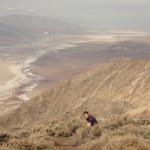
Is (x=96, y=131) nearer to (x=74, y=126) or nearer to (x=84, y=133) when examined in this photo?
(x=84, y=133)

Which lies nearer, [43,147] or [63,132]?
[43,147]

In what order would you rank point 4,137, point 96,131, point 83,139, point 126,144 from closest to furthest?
1. point 126,144
2. point 4,137
3. point 83,139
4. point 96,131

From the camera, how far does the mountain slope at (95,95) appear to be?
43.8m

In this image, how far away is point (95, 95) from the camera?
2025 inches

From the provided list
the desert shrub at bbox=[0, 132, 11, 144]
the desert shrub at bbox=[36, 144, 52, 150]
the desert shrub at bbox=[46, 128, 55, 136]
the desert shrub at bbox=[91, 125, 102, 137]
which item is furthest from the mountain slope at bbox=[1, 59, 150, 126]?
the desert shrub at bbox=[36, 144, 52, 150]

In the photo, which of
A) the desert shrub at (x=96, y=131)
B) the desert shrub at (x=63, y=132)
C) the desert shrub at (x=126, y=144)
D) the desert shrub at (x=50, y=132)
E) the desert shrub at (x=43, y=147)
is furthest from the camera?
the desert shrub at (x=50, y=132)

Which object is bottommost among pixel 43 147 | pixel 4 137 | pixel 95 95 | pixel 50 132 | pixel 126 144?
pixel 95 95

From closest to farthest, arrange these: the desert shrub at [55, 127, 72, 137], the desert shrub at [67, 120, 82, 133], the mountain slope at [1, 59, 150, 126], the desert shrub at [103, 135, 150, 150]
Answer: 1. the desert shrub at [103, 135, 150, 150]
2. the desert shrub at [55, 127, 72, 137]
3. the desert shrub at [67, 120, 82, 133]
4. the mountain slope at [1, 59, 150, 126]

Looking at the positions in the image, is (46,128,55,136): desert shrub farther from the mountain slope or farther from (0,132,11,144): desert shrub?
the mountain slope

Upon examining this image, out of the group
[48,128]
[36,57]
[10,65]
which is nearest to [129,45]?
[36,57]

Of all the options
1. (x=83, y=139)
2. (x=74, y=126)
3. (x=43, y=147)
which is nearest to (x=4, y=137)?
(x=83, y=139)

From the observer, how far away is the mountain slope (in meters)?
43.8

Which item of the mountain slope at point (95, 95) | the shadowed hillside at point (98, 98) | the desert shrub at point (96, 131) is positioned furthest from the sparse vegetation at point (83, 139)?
the mountain slope at point (95, 95)

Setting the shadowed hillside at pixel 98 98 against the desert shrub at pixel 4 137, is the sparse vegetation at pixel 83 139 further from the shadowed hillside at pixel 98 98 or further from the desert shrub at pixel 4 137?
the shadowed hillside at pixel 98 98
